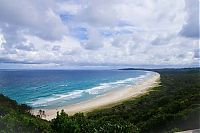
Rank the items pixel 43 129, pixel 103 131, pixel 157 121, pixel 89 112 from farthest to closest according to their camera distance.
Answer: pixel 89 112, pixel 157 121, pixel 43 129, pixel 103 131

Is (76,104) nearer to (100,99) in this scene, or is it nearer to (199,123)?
(100,99)

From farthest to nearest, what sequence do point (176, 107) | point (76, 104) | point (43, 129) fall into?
point (76, 104) → point (176, 107) → point (43, 129)

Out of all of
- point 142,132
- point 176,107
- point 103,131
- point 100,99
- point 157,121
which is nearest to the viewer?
point 103,131

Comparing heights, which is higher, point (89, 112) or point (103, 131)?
point (103, 131)

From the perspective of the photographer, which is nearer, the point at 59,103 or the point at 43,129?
the point at 43,129

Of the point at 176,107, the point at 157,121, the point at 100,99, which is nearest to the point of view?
the point at 157,121

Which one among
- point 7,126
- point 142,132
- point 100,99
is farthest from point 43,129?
point 100,99

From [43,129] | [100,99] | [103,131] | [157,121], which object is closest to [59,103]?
[100,99]

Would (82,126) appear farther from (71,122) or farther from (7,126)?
(7,126)

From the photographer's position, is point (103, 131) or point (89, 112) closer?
point (103, 131)
